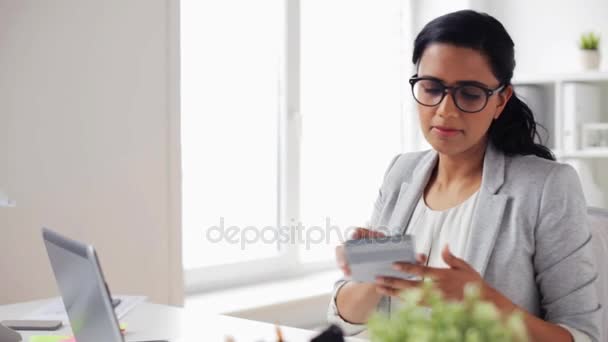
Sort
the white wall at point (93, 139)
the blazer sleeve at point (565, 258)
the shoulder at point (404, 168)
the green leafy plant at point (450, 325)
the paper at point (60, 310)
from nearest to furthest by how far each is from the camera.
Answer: the green leafy plant at point (450, 325)
the blazer sleeve at point (565, 258)
the paper at point (60, 310)
the shoulder at point (404, 168)
the white wall at point (93, 139)

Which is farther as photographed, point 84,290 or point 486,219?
point 486,219

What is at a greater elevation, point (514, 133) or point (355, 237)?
point (514, 133)

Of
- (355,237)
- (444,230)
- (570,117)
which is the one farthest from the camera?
(570,117)

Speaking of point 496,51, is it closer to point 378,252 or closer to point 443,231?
point 443,231

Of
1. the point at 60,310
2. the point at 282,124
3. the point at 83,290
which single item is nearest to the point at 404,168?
the point at 60,310

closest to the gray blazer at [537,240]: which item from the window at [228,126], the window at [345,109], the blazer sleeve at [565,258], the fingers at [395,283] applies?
the blazer sleeve at [565,258]

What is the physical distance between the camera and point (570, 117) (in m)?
3.71

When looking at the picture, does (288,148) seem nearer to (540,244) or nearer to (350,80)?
(350,80)

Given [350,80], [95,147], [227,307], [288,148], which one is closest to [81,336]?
[95,147]

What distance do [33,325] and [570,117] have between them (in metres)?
2.61

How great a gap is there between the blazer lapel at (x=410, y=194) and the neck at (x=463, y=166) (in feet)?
0.16

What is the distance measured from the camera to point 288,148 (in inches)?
146

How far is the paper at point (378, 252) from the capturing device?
1511 mm

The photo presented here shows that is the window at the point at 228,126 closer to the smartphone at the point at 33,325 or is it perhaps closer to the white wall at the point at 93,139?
the white wall at the point at 93,139
